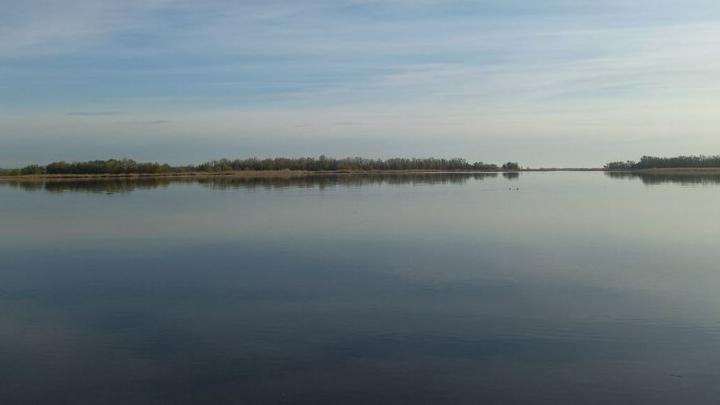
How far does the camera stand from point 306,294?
7.05 meters

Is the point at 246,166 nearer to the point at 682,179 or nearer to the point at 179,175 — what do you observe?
the point at 179,175

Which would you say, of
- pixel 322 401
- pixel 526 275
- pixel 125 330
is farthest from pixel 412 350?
pixel 526 275

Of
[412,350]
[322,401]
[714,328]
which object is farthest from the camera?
[714,328]

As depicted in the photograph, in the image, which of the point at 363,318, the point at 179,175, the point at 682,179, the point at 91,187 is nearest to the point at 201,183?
the point at 91,187

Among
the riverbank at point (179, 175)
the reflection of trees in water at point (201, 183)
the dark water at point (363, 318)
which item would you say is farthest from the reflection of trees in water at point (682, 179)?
the riverbank at point (179, 175)

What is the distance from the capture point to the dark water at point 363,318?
440 centimetres

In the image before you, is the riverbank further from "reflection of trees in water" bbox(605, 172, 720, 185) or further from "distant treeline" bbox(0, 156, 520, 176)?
"reflection of trees in water" bbox(605, 172, 720, 185)

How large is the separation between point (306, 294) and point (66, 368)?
2.75 meters

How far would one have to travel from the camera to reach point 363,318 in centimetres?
600

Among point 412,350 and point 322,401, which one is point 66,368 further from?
point 412,350

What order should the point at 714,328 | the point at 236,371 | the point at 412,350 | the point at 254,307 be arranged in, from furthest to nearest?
1. the point at 254,307
2. the point at 714,328
3. the point at 412,350
4. the point at 236,371

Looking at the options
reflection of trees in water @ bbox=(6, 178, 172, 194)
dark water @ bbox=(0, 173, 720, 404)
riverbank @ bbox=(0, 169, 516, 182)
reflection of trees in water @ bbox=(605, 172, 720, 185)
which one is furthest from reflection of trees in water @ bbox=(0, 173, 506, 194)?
dark water @ bbox=(0, 173, 720, 404)

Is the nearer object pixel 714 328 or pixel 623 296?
pixel 714 328

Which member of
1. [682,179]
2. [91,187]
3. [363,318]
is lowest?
[363,318]
